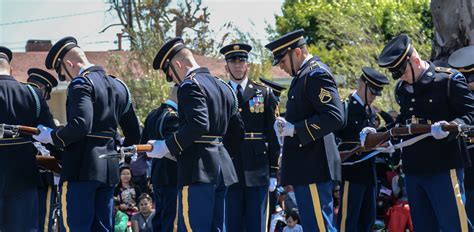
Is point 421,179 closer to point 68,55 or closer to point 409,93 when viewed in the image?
point 409,93

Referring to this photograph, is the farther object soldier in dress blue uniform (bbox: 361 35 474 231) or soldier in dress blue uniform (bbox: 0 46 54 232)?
soldier in dress blue uniform (bbox: 0 46 54 232)

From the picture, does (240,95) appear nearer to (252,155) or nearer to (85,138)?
(252,155)

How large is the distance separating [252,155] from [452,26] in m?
3.47

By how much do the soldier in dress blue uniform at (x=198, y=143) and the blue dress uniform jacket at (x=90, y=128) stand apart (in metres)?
0.61

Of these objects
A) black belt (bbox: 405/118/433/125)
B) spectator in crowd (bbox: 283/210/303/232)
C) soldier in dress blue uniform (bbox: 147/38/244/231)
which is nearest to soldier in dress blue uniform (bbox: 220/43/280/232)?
soldier in dress blue uniform (bbox: 147/38/244/231)

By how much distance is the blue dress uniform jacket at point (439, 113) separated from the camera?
28.0 feet

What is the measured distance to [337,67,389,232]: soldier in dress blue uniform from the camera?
11.1 meters

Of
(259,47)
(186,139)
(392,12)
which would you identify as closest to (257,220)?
(186,139)

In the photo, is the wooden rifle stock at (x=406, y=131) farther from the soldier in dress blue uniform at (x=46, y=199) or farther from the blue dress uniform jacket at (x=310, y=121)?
the soldier in dress blue uniform at (x=46, y=199)

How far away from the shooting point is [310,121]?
28.0 feet

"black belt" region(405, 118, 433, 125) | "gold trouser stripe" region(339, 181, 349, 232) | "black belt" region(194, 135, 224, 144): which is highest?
"black belt" region(405, 118, 433, 125)

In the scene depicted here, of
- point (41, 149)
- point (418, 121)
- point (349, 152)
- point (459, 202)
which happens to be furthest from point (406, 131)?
point (41, 149)

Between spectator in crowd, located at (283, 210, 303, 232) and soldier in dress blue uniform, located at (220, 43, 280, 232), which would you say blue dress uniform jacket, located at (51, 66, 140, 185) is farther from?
spectator in crowd, located at (283, 210, 303, 232)

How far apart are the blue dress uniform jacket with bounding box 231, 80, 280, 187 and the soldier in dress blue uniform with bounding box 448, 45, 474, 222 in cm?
189
